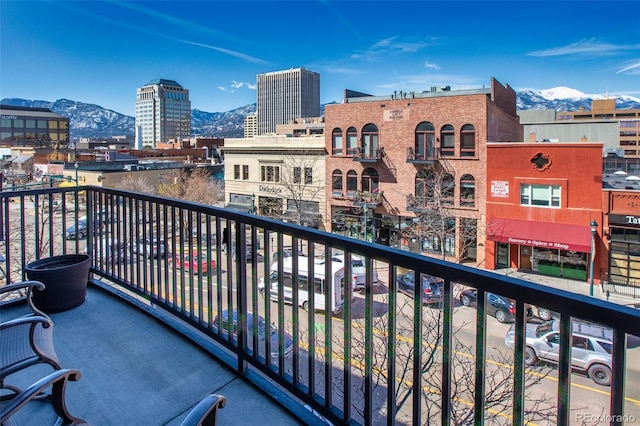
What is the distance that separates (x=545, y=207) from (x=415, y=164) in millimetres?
7465

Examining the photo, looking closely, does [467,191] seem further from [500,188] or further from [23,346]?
[23,346]

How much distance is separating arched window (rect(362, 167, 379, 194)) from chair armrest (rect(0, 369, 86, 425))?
2495 cm

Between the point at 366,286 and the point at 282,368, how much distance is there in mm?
834

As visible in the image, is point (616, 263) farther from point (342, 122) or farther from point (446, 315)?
point (446, 315)

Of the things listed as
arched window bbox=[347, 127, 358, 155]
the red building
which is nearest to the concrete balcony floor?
the red building

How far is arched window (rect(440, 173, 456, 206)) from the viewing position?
23.3 m

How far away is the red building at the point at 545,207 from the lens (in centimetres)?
1889

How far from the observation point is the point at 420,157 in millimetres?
24281

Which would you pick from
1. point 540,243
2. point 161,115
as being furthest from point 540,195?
point 161,115

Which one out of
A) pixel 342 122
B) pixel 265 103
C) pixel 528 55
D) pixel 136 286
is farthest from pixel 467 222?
pixel 265 103

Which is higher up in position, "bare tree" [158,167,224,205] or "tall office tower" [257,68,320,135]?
"tall office tower" [257,68,320,135]

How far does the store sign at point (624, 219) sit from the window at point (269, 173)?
2027 centimetres

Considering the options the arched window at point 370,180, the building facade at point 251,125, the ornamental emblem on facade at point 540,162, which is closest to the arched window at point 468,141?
the ornamental emblem on facade at point 540,162

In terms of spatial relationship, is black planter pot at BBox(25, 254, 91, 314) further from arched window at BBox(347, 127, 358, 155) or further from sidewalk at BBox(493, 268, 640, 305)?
arched window at BBox(347, 127, 358, 155)
